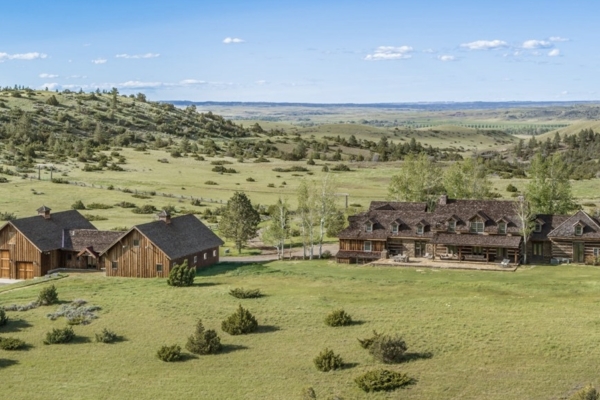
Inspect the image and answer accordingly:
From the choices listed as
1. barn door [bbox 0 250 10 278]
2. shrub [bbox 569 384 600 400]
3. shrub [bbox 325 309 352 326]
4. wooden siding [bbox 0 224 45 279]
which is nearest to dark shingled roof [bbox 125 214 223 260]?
wooden siding [bbox 0 224 45 279]

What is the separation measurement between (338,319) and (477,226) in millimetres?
29949

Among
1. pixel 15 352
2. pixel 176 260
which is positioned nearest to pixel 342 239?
pixel 176 260

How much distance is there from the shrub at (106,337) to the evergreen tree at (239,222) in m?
32.0

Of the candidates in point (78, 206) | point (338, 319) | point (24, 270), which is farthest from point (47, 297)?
point (78, 206)

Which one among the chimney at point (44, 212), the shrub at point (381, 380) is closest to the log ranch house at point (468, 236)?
the chimney at point (44, 212)

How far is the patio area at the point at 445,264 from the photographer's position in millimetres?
67812

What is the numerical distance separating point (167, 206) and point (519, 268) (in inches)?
2099

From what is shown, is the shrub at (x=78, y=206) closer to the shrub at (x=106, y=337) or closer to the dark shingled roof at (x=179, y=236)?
the dark shingled roof at (x=179, y=236)

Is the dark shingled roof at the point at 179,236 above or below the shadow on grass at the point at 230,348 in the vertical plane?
above

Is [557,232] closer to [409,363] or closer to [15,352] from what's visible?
[409,363]

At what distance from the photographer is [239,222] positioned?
260 ft

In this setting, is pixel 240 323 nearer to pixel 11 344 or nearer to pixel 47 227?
pixel 11 344

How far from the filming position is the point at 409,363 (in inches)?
1671

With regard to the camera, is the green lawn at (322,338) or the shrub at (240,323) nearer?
the green lawn at (322,338)
